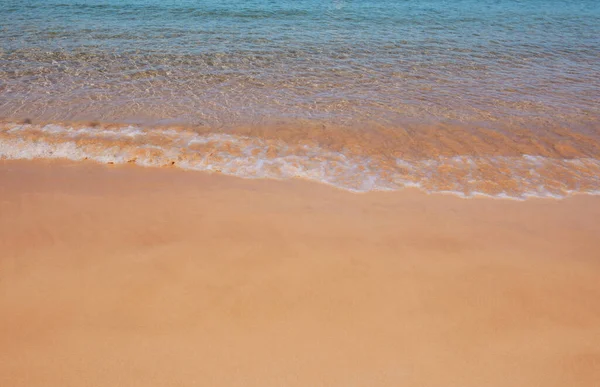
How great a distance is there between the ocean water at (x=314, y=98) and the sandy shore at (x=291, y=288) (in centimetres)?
75

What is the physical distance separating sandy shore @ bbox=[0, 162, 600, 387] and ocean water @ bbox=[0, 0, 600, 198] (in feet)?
2.45

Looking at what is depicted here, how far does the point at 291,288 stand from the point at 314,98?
444 cm

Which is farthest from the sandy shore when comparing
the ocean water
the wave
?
the ocean water

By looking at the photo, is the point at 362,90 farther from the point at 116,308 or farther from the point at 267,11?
the point at 267,11

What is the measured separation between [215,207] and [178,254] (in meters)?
0.75

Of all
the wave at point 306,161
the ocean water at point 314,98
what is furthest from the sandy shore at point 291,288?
the ocean water at point 314,98

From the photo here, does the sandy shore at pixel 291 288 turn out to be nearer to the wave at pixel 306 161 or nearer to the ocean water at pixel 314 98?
the wave at pixel 306 161

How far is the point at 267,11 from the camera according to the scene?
1335 centimetres

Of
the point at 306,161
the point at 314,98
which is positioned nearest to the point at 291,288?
the point at 306,161

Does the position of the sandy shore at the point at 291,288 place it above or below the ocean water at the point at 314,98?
below

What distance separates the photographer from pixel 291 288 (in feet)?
9.68

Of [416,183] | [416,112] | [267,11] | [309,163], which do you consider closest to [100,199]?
[309,163]

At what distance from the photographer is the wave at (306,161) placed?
4.48 metres

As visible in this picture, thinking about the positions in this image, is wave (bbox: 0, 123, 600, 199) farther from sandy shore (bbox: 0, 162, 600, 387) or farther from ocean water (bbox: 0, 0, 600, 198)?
sandy shore (bbox: 0, 162, 600, 387)
